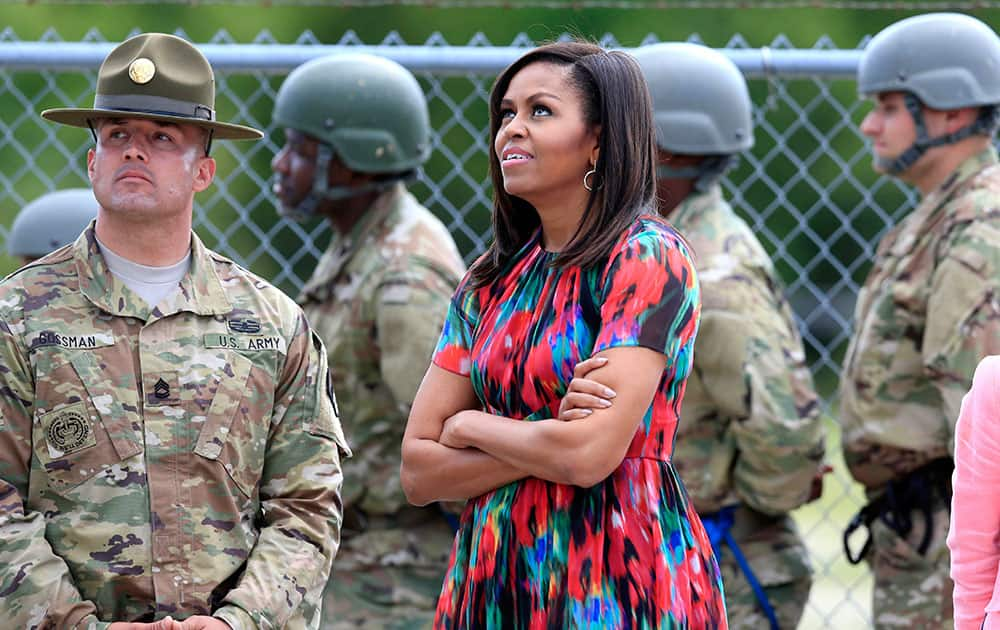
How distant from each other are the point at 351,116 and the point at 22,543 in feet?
8.56

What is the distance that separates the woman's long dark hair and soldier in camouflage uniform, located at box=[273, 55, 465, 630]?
1.75 metres

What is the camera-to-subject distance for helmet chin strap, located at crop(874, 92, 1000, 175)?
532cm

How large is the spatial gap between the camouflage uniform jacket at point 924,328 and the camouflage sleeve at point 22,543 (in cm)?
263

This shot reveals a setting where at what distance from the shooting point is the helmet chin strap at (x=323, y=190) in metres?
5.70

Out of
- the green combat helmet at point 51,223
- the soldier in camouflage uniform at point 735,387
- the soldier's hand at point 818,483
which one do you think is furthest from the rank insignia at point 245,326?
the soldier's hand at point 818,483

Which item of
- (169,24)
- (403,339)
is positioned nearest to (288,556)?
(403,339)

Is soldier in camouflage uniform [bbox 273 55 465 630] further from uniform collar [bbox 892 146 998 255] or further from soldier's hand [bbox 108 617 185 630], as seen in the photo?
soldier's hand [bbox 108 617 185 630]

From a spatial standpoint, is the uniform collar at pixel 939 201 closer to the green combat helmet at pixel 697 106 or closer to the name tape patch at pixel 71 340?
the green combat helmet at pixel 697 106

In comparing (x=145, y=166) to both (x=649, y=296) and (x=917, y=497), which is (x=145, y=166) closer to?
(x=649, y=296)

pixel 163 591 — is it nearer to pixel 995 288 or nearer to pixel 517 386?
pixel 517 386

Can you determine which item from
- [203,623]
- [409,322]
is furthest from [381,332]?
[203,623]

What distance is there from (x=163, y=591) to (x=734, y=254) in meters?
2.47

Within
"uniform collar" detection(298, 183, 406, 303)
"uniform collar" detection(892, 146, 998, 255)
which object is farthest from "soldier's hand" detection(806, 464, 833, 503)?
"uniform collar" detection(298, 183, 406, 303)

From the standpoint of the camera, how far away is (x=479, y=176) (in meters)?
10.3
